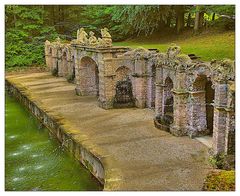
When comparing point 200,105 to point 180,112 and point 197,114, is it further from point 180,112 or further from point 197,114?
point 180,112

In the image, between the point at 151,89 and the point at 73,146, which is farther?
the point at 151,89

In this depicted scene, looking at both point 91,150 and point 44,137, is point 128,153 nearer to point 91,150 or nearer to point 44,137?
point 91,150

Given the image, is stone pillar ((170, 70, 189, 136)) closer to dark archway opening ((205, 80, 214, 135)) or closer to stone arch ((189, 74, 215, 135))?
stone arch ((189, 74, 215, 135))

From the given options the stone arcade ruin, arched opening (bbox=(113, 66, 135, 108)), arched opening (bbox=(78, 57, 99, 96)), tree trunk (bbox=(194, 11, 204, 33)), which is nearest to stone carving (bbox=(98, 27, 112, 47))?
the stone arcade ruin

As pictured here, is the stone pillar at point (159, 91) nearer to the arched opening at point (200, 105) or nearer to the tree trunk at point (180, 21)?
the arched opening at point (200, 105)

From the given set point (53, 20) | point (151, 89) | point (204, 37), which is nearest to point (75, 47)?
point (151, 89)

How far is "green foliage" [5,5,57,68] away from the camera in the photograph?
4728cm

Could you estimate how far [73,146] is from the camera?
18422mm

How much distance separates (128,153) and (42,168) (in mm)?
4174

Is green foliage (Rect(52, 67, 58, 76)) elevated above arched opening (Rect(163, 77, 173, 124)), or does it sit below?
above

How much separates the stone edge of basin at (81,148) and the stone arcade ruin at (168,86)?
13.0 ft

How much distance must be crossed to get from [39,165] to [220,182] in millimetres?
9360

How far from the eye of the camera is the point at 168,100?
68.2 feet

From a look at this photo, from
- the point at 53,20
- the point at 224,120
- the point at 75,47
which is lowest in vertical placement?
the point at 224,120
